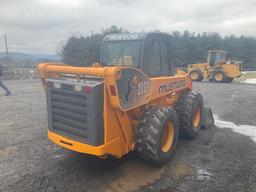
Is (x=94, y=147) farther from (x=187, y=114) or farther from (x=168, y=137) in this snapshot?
(x=187, y=114)

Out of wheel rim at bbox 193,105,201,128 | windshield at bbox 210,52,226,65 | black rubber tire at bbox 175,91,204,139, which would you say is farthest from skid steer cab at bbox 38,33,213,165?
windshield at bbox 210,52,226,65

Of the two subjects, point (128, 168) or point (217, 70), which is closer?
point (128, 168)

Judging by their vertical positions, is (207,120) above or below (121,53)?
below

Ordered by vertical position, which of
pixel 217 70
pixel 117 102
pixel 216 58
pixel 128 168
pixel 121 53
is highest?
pixel 121 53

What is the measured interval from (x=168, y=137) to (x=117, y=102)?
5.32 feet

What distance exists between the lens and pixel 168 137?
15.8ft

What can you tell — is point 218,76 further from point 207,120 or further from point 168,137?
point 168,137

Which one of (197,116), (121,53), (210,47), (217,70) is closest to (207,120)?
(197,116)

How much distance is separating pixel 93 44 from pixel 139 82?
2253 centimetres

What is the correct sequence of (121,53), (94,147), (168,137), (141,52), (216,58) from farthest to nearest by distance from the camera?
1. (216,58)
2. (121,53)
3. (168,137)
4. (141,52)
5. (94,147)

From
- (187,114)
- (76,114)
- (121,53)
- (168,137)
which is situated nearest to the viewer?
(76,114)

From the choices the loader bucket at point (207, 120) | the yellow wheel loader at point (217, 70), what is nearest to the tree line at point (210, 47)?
the yellow wheel loader at point (217, 70)

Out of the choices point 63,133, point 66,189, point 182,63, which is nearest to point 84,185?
point 66,189

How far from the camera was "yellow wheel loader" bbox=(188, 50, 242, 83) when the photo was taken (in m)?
20.3
